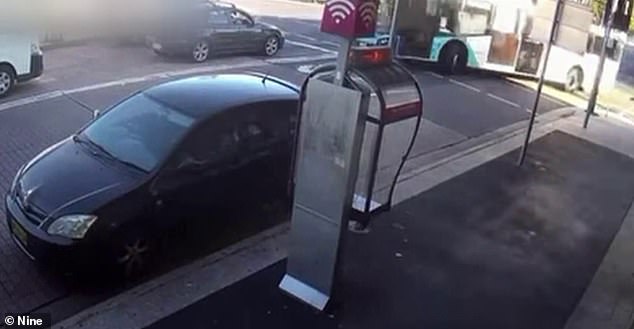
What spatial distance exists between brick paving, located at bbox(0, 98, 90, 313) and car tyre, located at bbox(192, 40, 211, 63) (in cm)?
388

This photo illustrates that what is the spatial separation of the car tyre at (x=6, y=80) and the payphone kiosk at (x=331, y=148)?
21.6 ft

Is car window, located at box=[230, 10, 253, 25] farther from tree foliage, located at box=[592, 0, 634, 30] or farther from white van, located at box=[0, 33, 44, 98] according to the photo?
tree foliage, located at box=[592, 0, 634, 30]

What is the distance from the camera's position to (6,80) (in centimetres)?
990

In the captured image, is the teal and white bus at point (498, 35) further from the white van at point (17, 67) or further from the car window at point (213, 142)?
the car window at point (213, 142)

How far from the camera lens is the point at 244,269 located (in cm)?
548

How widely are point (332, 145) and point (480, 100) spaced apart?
30.2ft

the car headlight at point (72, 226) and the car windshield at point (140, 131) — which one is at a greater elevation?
the car windshield at point (140, 131)

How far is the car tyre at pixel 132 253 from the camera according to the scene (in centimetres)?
495

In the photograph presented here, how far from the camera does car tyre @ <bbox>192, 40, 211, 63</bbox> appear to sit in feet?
43.7

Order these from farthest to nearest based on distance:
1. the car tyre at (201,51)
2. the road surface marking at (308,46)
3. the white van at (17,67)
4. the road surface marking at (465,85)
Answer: the road surface marking at (308,46) < the road surface marking at (465,85) < the car tyre at (201,51) < the white van at (17,67)

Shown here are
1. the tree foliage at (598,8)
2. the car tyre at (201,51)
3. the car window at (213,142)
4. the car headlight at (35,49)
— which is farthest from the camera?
the tree foliage at (598,8)

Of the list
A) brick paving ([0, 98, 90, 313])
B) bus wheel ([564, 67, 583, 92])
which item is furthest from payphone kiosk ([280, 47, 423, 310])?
bus wheel ([564, 67, 583, 92])

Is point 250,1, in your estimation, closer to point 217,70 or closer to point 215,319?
point 217,70

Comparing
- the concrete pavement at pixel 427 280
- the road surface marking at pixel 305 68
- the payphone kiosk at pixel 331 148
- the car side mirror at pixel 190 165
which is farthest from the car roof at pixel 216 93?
the road surface marking at pixel 305 68
